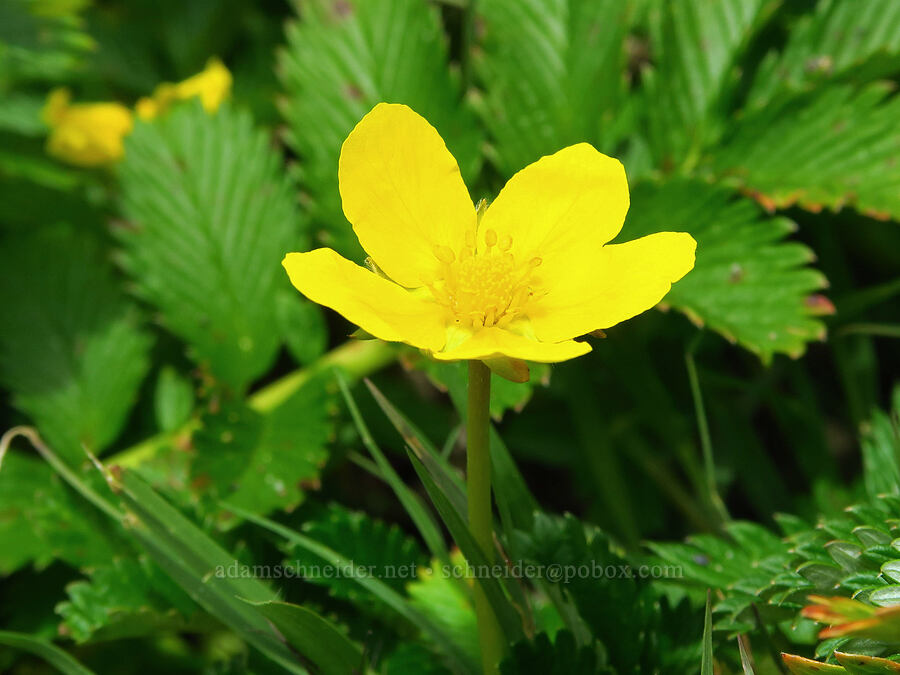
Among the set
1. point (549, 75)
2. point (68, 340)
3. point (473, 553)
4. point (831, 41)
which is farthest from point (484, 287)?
point (68, 340)

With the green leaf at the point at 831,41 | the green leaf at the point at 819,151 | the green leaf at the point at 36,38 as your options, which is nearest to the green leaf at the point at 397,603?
the green leaf at the point at 819,151

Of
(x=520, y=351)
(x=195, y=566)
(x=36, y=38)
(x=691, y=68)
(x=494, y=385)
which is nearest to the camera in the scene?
(x=520, y=351)

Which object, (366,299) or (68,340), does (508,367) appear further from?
(68,340)

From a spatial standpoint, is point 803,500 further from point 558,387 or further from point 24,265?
point 24,265

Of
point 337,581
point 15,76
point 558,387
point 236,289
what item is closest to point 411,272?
point 337,581

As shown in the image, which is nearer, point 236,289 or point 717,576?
point 717,576

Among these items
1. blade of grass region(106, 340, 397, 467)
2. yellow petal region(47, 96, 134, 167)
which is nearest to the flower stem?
blade of grass region(106, 340, 397, 467)
